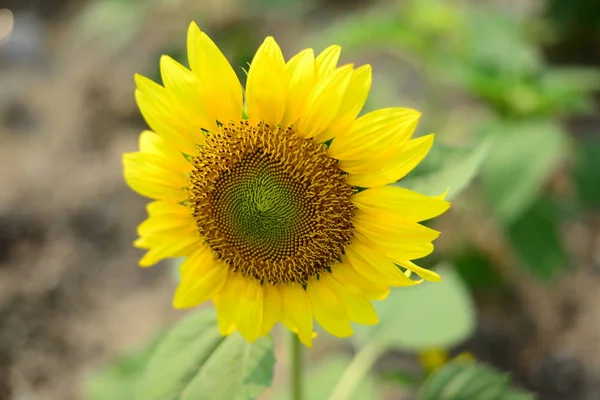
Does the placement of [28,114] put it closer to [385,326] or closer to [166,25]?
[166,25]

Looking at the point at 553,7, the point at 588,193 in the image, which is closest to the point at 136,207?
the point at 588,193

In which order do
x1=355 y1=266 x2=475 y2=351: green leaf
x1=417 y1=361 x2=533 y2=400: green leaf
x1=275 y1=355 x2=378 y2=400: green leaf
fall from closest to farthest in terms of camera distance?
x1=417 y1=361 x2=533 y2=400: green leaf → x1=355 y1=266 x2=475 y2=351: green leaf → x1=275 y1=355 x2=378 y2=400: green leaf

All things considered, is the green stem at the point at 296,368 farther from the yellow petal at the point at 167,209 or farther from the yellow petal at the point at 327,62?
the yellow petal at the point at 327,62

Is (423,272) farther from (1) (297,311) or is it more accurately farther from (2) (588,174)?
(2) (588,174)

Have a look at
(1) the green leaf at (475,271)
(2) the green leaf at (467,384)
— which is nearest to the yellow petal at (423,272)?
(2) the green leaf at (467,384)

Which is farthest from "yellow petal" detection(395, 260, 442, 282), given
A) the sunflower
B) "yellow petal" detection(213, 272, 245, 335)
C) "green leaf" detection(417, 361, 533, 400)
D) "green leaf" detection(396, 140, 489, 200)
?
"green leaf" detection(417, 361, 533, 400)

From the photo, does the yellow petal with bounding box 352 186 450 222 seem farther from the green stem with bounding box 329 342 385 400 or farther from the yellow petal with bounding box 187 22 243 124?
the green stem with bounding box 329 342 385 400

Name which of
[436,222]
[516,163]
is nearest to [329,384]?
[436,222]
